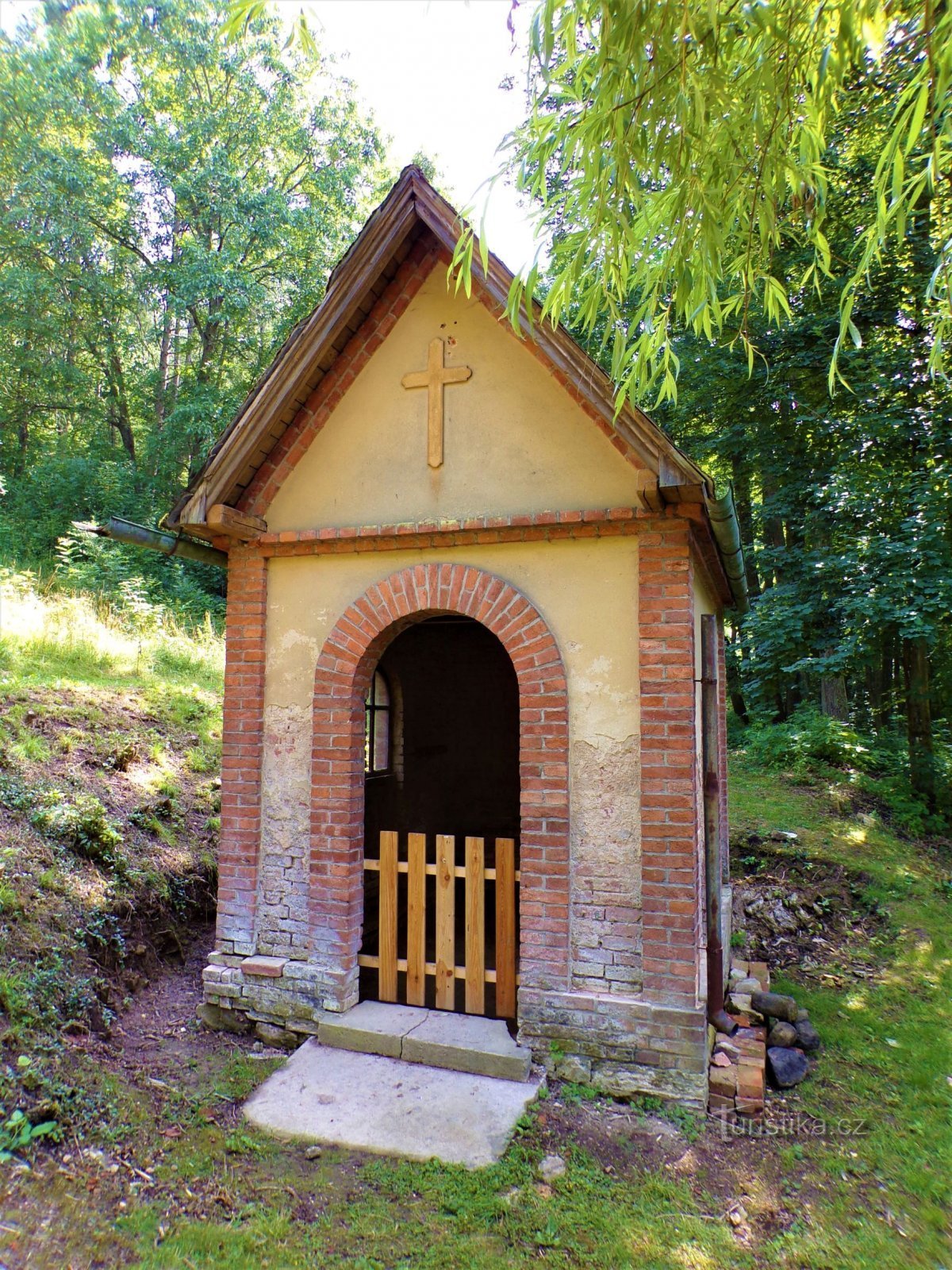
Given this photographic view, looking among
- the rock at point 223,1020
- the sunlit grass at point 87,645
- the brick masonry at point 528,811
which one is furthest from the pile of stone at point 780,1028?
the sunlit grass at point 87,645

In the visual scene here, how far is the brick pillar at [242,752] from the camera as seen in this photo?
5195mm

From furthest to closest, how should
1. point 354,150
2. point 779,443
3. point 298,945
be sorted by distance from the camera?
point 354,150, point 779,443, point 298,945

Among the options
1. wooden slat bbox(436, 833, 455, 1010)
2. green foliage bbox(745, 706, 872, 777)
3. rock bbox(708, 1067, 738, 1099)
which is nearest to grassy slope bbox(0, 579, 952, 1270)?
rock bbox(708, 1067, 738, 1099)

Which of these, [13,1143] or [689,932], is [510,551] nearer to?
[689,932]

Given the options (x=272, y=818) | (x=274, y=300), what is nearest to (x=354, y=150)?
(x=274, y=300)

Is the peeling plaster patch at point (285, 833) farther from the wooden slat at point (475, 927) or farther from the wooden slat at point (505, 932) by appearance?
the wooden slat at point (505, 932)

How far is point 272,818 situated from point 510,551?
2.53m

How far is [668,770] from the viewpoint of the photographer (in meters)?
4.36

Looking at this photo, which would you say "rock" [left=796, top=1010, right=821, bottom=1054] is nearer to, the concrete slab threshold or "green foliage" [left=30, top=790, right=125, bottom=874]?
the concrete slab threshold

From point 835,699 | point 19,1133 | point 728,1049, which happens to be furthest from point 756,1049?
point 835,699

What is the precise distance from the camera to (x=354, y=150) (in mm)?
21422

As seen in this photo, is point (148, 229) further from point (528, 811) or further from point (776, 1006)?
point (776, 1006)

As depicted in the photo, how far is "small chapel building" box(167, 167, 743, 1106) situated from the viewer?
4383 millimetres

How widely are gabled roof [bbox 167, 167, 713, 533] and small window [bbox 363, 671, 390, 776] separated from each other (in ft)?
9.13
